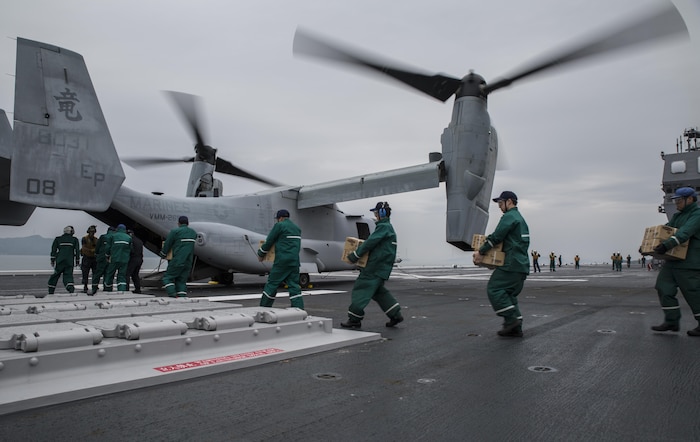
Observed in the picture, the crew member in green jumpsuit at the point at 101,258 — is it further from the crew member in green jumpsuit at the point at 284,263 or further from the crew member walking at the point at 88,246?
the crew member in green jumpsuit at the point at 284,263

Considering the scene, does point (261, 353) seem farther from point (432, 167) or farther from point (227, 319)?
point (432, 167)

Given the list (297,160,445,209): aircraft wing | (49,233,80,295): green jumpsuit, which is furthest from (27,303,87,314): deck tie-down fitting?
(297,160,445,209): aircraft wing

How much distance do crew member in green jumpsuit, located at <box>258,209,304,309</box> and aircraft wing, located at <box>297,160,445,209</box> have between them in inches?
276

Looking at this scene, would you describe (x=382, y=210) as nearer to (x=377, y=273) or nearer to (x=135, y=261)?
(x=377, y=273)

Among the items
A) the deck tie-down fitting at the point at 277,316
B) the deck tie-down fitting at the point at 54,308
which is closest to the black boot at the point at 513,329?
the deck tie-down fitting at the point at 277,316

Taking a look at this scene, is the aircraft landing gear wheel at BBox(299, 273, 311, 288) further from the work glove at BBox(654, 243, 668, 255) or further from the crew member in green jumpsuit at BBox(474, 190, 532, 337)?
the work glove at BBox(654, 243, 668, 255)

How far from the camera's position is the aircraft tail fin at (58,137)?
571cm

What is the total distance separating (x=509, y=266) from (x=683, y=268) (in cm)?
212

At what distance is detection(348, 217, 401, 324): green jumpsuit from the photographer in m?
6.04

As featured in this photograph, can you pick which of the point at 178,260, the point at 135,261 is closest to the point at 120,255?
the point at 135,261

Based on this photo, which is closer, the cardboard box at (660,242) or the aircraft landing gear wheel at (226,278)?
the cardboard box at (660,242)

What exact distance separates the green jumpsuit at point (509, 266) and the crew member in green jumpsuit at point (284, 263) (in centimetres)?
266

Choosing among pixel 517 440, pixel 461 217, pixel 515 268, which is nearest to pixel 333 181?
pixel 461 217

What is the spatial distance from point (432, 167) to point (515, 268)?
778 centimetres
